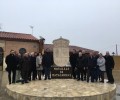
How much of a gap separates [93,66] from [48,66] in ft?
8.88

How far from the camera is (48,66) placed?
16.6 meters

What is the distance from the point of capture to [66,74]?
17266mm

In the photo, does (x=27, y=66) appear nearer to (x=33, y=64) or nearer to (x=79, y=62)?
(x=33, y=64)

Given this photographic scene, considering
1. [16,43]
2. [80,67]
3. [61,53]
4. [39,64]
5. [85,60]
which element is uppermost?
[16,43]

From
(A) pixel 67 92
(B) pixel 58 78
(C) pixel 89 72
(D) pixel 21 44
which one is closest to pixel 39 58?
(B) pixel 58 78

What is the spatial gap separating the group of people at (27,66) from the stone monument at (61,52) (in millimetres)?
1635

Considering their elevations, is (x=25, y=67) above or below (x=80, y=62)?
below

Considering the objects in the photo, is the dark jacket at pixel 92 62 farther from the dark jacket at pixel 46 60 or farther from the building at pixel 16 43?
the building at pixel 16 43

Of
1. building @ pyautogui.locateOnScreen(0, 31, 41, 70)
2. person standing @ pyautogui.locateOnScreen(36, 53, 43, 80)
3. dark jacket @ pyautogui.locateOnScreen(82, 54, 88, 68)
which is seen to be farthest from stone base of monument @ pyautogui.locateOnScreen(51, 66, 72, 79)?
building @ pyautogui.locateOnScreen(0, 31, 41, 70)

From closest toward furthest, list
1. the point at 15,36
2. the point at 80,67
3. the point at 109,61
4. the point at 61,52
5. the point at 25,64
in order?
the point at 25,64 < the point at 109,61 < the point at 80,67 < the point at 61,52 < the point at 15,36

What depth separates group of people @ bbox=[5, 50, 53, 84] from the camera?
577 inches

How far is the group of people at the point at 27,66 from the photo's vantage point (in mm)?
14664

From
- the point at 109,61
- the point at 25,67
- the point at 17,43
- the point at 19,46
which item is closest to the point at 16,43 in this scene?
the point at 17,43

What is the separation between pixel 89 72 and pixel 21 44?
20155 mm
